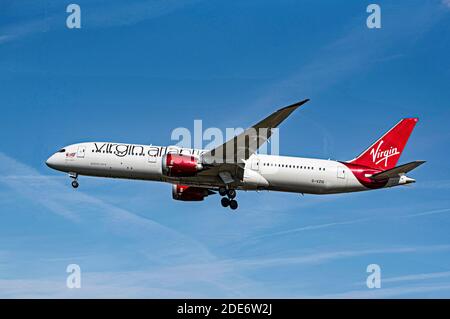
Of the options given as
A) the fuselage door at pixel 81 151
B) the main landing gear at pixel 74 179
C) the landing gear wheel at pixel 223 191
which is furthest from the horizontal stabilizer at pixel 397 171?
the main landing gear at pixel 74 179

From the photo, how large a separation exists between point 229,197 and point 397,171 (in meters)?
15.0

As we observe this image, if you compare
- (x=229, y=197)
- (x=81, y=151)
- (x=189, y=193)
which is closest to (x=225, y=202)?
(x=229, y=197)

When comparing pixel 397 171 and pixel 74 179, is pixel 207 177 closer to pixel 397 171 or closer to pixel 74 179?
pixel 74 179

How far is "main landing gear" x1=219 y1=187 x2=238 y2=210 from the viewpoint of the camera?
64562 millimetres

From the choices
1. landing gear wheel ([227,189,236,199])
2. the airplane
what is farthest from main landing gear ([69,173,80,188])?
landing gear wheel ([227,189,236,199])

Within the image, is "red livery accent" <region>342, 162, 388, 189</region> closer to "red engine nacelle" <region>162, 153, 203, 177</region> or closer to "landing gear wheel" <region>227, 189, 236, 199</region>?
"landing gear wheel" <region>227, 189, 236, 199</region>

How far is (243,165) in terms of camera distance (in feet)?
205

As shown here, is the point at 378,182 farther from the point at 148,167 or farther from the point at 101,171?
the point at 101,171

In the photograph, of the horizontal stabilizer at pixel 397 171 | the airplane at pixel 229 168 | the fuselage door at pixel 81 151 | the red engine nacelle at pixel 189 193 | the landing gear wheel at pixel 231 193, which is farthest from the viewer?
the red engine nacelle at pixel 189 193

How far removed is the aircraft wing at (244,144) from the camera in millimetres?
55703

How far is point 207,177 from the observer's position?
63281mm

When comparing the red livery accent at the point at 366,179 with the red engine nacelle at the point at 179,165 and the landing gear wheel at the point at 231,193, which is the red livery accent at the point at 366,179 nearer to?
the landing gear wheel at the point at 231,193

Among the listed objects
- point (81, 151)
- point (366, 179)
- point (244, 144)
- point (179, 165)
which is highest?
point (81, 151)

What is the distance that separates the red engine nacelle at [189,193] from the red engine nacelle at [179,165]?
30.0 feet
